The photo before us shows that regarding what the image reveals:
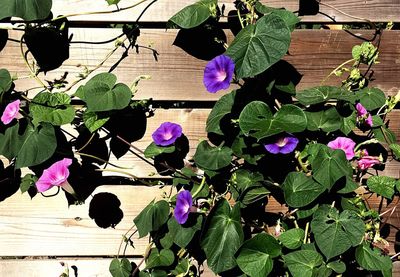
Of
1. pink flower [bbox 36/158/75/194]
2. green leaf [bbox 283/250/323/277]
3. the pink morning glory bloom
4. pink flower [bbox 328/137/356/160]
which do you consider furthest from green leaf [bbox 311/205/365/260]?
pink flower [bbox 36/158/75/194]

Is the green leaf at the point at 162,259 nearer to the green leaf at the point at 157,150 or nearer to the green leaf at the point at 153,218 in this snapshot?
the green leaf at the point at 153,218

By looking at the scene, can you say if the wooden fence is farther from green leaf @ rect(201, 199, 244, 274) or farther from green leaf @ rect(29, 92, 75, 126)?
green leaf @ rect(201, 199, 244, 274)

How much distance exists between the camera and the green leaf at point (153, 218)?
5.65ft

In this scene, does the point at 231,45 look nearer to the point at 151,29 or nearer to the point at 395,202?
the point at 151,29

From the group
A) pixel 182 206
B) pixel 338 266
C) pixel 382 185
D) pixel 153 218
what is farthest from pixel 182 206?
pixel 382 185

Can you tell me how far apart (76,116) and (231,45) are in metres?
0.50

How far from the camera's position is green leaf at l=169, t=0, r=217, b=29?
65.8 inches

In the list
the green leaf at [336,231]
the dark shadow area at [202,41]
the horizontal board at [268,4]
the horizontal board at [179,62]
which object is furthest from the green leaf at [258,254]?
the horizontal board at [268,4]

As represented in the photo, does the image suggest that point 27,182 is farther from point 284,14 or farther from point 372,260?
point 372,260

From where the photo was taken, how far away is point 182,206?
167 cm

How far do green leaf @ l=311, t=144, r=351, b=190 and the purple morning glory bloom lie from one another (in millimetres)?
347

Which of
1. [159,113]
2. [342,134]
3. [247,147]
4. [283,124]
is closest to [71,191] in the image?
[159,113]

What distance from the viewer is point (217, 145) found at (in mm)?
1793

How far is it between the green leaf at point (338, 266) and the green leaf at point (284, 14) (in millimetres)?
642
